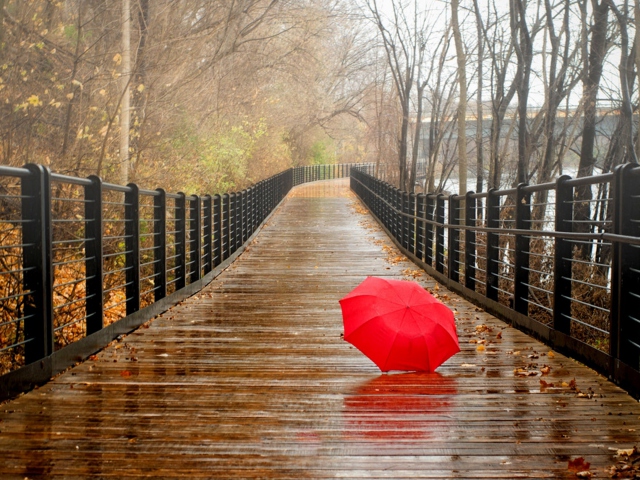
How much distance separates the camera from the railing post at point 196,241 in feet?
37.8

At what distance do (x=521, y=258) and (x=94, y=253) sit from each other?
4.11m

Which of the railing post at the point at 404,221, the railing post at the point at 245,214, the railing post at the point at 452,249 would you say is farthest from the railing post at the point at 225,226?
the railing post at the point at 452,249

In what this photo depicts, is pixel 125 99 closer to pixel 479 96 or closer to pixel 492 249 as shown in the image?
pixel 492 249

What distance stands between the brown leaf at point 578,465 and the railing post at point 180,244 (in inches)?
289

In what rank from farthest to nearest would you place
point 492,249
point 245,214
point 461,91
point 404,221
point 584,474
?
1. point 461,91
2. point 245,214
3. point 404,221
4. point 492,249
5. point 584,474

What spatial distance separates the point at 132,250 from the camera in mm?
8078

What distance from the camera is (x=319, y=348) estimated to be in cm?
709

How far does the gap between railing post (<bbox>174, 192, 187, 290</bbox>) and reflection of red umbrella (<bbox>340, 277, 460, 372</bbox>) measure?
203 inches

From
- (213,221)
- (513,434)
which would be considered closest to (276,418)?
(513,434)

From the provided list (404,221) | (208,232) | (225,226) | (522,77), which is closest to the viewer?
(208,232)

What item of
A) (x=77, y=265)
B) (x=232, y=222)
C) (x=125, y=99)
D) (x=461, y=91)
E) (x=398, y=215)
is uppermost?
(x=461, y=91)

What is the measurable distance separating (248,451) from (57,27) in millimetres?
12340

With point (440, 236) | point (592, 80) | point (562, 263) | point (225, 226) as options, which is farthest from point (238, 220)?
point (562, 263)

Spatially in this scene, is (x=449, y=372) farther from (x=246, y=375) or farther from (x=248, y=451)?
(x=248, y=451)
